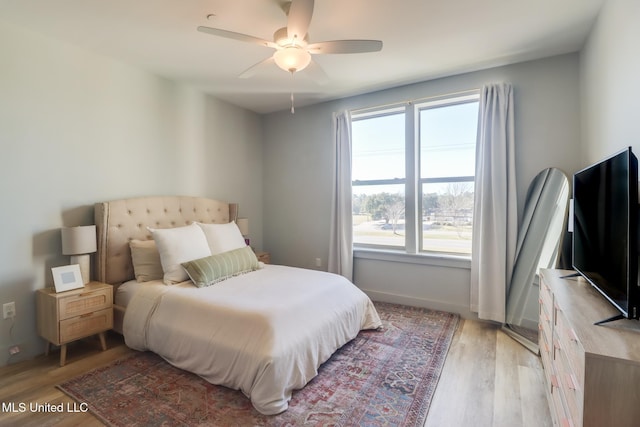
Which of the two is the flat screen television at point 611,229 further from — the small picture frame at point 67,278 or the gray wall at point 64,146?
the gray wall at point 64,146

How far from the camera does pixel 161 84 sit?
10.7ft

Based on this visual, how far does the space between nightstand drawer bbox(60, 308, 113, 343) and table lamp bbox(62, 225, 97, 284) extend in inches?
12.6

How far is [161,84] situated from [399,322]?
363 centimetres

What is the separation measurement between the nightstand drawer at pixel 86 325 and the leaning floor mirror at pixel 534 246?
3.57 m

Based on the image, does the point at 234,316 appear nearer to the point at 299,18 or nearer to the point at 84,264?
the point at 84,264

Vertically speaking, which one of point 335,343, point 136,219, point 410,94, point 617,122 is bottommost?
point 335,343

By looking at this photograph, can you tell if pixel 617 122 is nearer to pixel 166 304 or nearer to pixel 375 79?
pixel 375 79

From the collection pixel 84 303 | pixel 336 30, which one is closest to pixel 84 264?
pixel 84 303

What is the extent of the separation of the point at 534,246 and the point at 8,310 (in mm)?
4454

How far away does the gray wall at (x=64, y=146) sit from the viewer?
228cm

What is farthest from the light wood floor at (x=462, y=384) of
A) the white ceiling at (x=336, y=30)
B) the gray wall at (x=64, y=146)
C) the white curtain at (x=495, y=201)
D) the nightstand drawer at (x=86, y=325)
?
the white ceiling at (x=336, y=30)

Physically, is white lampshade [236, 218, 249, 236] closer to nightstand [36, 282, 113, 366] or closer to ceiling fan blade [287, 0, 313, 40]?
nightstand [36, 282, 113, 366]

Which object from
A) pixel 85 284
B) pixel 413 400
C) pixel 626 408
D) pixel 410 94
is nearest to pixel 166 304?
pixel 85 284

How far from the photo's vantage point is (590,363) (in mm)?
1030
